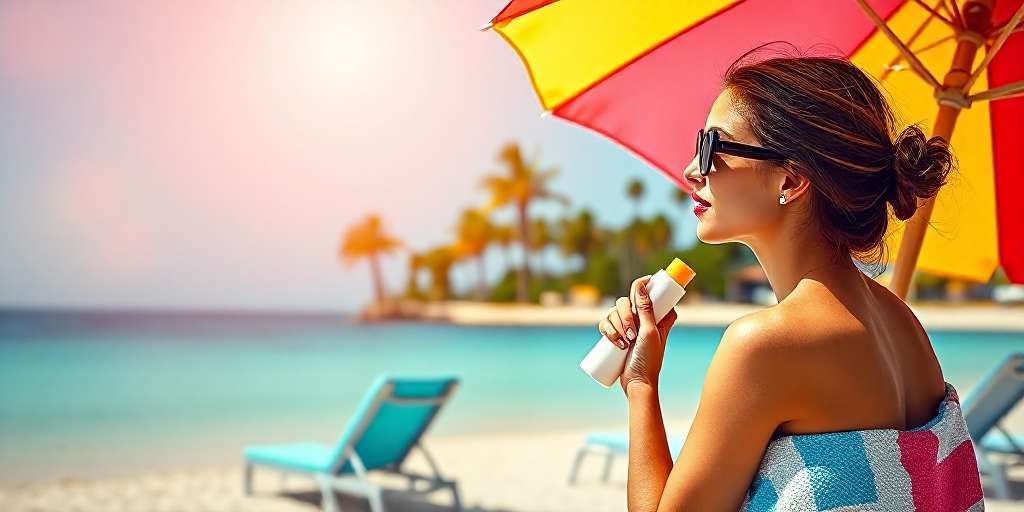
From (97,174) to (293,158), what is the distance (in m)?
11.7


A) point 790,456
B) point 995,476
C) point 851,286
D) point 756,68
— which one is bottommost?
point 995,476

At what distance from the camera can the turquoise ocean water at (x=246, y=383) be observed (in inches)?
554

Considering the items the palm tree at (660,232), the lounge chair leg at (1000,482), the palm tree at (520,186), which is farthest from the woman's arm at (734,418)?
the palm tree at (660,232)

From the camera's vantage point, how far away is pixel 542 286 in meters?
63.3

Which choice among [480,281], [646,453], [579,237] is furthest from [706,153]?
[480,281]

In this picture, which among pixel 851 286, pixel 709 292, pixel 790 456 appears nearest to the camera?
pixel 790 456

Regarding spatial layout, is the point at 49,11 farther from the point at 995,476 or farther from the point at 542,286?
the point at 995,476

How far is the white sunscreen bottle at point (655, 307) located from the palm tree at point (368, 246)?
63.8 metres

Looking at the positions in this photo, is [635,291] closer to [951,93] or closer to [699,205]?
[699,205]

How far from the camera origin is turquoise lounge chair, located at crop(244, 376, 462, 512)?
5402 millimetres

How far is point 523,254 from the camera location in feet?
193

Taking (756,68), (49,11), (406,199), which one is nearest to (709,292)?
(406,199)

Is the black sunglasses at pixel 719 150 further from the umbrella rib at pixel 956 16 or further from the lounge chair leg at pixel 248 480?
the lounge chair leg at pixel 248 480

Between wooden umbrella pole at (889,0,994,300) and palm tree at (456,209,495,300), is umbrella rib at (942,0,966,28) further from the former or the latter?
palm tree at (456,209,495,300)
